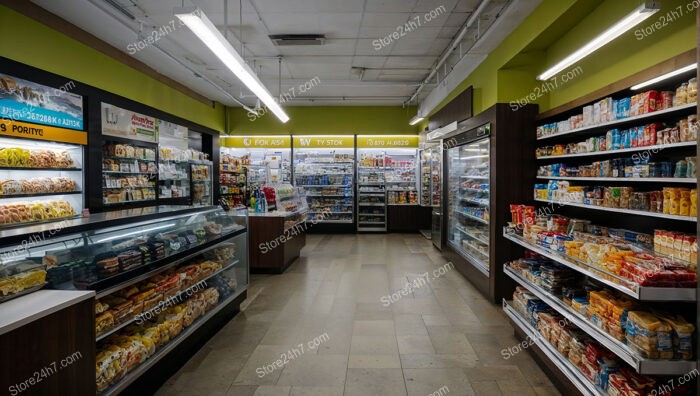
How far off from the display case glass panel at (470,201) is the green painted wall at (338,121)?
441 centimetres

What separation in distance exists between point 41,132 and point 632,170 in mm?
6623

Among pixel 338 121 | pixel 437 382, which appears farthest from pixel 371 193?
pixel 437 382

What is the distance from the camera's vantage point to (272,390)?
9.98 ft

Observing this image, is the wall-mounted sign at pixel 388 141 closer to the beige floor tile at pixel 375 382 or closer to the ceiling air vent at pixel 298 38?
the ceiling air vent at pixel 298 38

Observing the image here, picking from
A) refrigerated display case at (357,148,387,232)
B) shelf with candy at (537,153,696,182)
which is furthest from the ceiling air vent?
refrigerated display case at (357,148,387,232)

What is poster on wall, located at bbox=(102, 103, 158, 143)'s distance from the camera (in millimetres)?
6496

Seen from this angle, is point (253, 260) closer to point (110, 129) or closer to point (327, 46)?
point (110, 129)

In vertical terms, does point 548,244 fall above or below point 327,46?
below

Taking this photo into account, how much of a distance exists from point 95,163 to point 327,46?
423cm

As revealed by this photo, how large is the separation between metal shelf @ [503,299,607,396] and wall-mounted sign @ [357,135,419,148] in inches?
334

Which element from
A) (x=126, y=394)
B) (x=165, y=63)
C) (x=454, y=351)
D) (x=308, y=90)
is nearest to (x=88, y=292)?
(x=126, y=394)

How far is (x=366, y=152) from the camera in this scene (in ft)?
41.1

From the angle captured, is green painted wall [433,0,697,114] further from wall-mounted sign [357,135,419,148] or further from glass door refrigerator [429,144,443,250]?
wall-mounted sign [357,135,419,148]

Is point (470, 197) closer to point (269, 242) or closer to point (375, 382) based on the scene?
point (269, 242)
